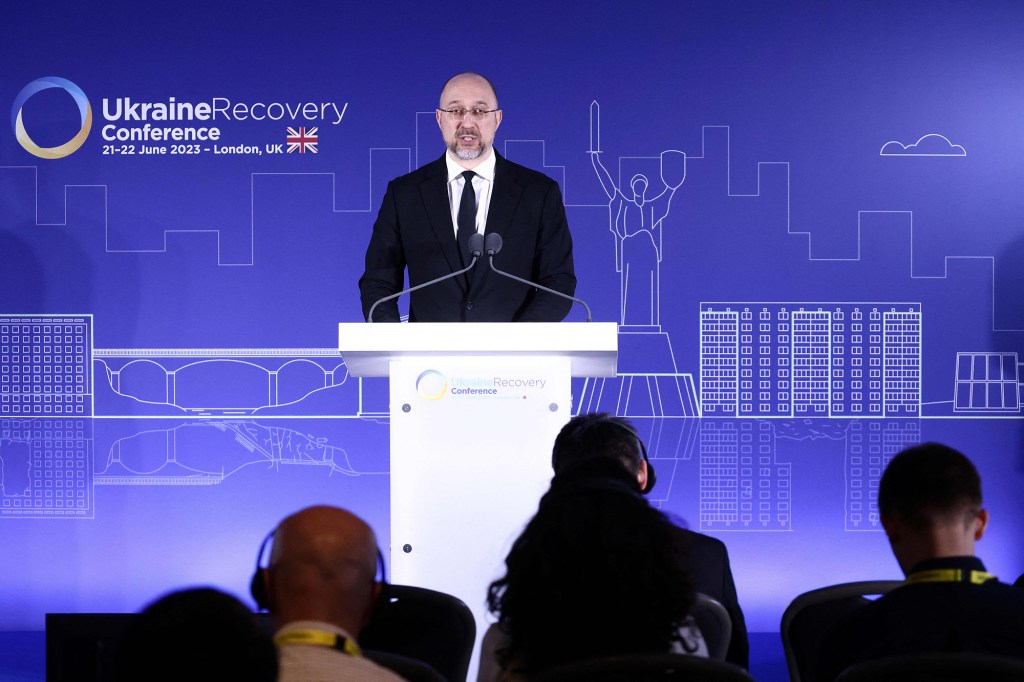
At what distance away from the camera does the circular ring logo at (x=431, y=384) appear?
2.82 metres

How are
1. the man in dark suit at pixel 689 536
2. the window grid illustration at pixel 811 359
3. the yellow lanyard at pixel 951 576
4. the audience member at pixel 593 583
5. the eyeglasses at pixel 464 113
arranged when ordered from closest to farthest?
1. the audience member at pixel 593 583
2. the yellow lanyard at pixel 951 576
3. the man in dark suit at pixel 689 536
4. the eyeglasses at pixel 464 113
5. the window grid illustration at pixel 811 359

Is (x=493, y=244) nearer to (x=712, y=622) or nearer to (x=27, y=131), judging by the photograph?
(x=712, y=622)

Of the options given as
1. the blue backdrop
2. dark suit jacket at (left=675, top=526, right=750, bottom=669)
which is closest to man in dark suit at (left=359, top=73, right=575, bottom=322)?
dark suit jacket at (left=675, top=526, right=750, bottom=669)

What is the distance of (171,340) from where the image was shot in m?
5.55

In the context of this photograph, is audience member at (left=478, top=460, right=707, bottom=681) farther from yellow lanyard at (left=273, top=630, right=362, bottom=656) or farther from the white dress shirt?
the white dress shirt

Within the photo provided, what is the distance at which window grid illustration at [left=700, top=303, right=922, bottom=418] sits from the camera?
18.1 ft

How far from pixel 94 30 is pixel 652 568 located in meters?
4.98

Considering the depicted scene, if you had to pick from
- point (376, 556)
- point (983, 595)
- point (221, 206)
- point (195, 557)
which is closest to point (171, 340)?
point (221, 206)

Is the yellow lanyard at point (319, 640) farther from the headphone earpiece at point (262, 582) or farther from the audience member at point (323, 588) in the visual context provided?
the headphone earpiece at point (262, 582)

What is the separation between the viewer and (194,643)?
1099 mm

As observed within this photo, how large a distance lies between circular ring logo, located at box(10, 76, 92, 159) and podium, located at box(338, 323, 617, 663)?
11.2ft

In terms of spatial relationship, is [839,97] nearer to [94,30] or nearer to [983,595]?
[94,30]

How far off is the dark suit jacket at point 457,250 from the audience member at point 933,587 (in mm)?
1675

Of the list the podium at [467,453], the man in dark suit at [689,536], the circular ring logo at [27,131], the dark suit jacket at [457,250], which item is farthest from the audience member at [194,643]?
the circular ring logo at [27,131]
